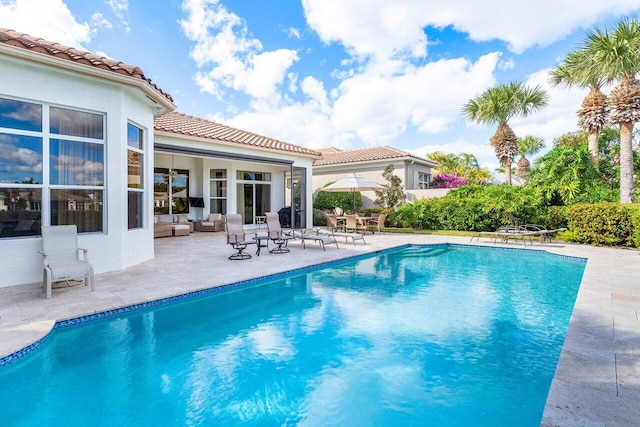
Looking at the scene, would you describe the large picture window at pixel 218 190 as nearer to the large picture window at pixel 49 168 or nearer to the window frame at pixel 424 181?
the large picture window at pixel 49 168

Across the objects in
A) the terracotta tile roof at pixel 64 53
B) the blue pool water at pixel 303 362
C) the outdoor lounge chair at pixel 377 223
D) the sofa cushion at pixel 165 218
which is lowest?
the blue pool water at pixel 303 362

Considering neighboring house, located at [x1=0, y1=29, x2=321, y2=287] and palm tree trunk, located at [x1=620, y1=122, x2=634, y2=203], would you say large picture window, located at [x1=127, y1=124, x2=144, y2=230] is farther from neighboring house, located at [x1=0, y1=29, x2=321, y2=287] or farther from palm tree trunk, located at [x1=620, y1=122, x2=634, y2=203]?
palm tree trunk, located at [x1=620, y1=122, x2=634, y2=203]

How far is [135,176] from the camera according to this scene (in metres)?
9.12

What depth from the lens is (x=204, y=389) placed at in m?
3.73

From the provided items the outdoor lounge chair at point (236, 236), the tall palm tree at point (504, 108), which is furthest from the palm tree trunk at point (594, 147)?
the outdoor lounge chair at point (236, 236)

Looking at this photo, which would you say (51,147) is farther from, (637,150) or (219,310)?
(637,150)

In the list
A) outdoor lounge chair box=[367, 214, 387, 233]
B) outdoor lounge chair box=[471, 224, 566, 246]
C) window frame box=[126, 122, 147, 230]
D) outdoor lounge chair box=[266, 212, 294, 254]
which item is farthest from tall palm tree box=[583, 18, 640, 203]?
window frame box=[126, 122, 147, 230]

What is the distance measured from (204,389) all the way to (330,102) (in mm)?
24805

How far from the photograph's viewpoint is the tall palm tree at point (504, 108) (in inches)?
797

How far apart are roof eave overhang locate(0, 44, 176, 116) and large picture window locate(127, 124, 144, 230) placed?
1085mm

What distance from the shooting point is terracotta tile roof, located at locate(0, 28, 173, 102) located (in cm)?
617

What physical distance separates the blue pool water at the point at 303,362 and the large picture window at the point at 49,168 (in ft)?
11.3

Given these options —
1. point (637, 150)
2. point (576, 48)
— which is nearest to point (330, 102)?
point (576, 48)

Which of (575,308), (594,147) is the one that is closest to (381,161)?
(594,147)
